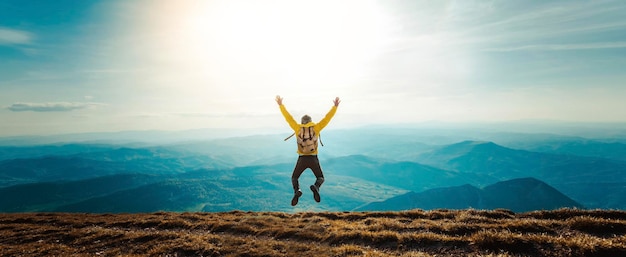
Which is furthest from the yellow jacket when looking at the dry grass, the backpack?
the dry grass

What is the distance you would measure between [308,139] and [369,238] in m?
5.52

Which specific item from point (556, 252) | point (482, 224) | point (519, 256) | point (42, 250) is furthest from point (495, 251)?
point (42, 250)

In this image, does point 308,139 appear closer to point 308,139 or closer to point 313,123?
point 308,139

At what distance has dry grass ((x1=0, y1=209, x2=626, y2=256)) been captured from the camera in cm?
1024

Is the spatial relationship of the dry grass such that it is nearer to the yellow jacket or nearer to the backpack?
the backpack

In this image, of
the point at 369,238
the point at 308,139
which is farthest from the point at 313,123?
the point at 369,238

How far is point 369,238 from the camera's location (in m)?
13.2

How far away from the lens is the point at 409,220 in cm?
1689

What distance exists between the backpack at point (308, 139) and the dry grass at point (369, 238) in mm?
4361

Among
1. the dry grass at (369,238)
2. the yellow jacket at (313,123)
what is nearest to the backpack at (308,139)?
the yellow jacket at (313,123)

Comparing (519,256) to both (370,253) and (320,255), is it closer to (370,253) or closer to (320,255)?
(370,253)

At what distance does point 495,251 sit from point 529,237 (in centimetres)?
141

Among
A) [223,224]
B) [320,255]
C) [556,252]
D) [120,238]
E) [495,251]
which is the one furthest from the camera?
[223,224]

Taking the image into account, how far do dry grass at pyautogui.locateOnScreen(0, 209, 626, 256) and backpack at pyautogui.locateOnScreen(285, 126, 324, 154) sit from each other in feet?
14.3
